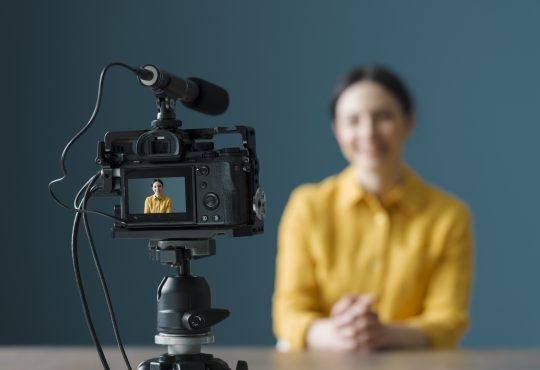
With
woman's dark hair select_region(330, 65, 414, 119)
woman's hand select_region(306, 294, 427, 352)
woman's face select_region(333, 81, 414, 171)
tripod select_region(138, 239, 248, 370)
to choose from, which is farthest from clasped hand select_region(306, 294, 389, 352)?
tripod select_region(138, 239, 248, 370)

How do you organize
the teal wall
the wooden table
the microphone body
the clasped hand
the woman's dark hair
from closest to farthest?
the microphone body
the wooden table
the clasped hand
the woman's dark hair
the teal wall

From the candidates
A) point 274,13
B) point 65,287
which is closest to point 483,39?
point 274,13

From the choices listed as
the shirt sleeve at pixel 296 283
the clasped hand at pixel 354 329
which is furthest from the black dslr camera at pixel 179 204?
the shirt sleeve at pixel 296 283

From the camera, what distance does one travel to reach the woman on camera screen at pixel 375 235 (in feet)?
6.59

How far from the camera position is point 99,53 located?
3166mm

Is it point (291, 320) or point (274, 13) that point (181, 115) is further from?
point (291, 320)

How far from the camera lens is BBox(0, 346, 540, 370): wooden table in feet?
3.69

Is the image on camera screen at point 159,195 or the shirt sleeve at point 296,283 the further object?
the shirt sleeve at point 296,283

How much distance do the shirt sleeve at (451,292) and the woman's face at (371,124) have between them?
0.84ft

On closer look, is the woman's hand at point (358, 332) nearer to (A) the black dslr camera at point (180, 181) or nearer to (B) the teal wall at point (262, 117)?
(A) the black dslr camera at point (180, 181)

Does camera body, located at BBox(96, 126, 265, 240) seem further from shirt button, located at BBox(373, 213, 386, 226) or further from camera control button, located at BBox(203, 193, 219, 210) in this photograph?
shirt button, located at BBox(373, 213, 386, 226)

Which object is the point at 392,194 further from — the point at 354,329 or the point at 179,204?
the point at 179,204

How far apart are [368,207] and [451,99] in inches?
40.5

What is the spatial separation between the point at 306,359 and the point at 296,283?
0.81m
